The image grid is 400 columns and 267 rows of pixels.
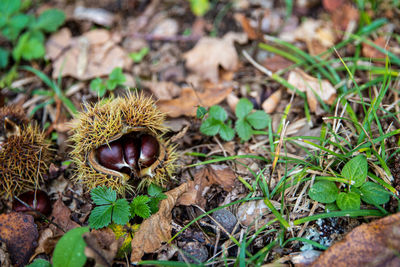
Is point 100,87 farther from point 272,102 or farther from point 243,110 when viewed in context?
point 272,102

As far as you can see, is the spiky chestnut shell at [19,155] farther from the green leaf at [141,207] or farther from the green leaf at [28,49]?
the green leaf at [28,49]

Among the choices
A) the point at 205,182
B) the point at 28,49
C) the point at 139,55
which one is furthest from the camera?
the point at 139,55

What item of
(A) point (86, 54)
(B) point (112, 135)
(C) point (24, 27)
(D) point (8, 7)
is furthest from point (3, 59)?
(B) point (112, 135)

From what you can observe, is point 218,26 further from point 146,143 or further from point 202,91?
point 146,143

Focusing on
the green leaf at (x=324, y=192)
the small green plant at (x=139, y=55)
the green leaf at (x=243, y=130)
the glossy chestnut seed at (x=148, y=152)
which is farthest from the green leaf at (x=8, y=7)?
the green leaf at (x=324, y=192)

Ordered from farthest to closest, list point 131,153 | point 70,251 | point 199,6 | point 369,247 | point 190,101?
point 199,6 → point 190,101 → point 131,153 → point 70,251 → point 369,247
